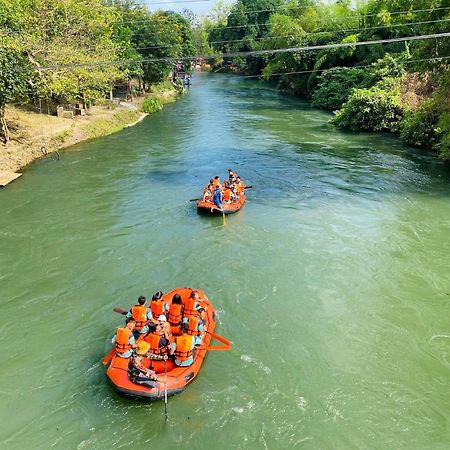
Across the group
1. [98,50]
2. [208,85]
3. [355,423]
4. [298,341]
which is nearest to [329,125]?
[98,50]

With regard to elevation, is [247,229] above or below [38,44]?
below

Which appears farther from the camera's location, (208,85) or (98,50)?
(208,85)

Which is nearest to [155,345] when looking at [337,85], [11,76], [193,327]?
[193,327]

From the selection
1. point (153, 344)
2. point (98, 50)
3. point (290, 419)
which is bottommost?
point (290, 419)

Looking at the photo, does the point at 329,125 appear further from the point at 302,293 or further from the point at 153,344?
the point at 153,344

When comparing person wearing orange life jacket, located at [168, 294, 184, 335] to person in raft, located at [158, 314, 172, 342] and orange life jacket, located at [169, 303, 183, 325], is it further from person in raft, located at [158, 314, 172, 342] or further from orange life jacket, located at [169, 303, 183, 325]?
person in raft, located at [158, 314, 172, 342]

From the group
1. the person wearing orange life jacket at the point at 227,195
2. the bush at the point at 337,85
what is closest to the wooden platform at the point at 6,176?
the person wearing orange life jacket at the point at 227,195

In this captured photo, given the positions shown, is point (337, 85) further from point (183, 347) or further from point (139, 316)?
point (183, 347)

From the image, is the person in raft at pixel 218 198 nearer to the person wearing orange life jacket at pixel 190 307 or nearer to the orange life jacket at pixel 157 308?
the person wearing orange life jacket at pixel 190 307
